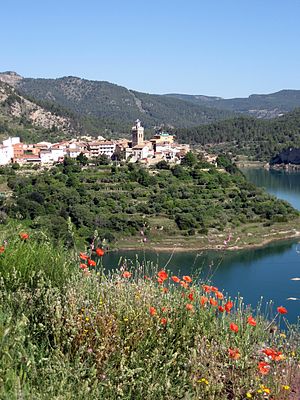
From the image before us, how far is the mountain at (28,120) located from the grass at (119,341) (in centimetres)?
4501

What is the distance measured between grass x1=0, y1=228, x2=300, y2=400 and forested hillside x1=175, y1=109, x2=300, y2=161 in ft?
199

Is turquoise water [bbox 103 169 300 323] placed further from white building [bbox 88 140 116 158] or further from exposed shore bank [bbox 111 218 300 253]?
white building [bbox 88 140 116 158]

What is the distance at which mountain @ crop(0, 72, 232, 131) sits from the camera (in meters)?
118

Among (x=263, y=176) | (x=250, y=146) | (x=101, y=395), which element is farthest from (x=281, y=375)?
(x=250, y=146)

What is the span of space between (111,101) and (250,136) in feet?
202

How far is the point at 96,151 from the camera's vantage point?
117 feet

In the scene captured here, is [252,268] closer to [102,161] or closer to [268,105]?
[102,161]

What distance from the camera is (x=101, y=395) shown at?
5.05 feet

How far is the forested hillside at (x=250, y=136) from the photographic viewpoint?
64.0 meters

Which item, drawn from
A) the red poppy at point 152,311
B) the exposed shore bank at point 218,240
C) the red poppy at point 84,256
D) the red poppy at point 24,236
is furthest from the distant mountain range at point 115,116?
the red poppy at point 152,311

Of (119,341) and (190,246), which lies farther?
(190,246)

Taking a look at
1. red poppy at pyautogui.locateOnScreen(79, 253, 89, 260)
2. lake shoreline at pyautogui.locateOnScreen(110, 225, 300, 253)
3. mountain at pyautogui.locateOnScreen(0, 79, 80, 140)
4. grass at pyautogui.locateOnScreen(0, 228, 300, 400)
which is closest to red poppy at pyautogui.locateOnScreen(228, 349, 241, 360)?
grass at pyautogui.locateOnScreen(0, 228, 300, 400)

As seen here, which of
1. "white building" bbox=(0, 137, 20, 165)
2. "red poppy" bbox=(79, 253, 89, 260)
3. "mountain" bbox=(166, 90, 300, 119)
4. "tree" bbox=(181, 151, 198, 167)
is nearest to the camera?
"red poppy" bbox=(79, 253, 89, 260)

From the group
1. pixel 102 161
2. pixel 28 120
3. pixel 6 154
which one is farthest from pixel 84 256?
pixel 28 120
